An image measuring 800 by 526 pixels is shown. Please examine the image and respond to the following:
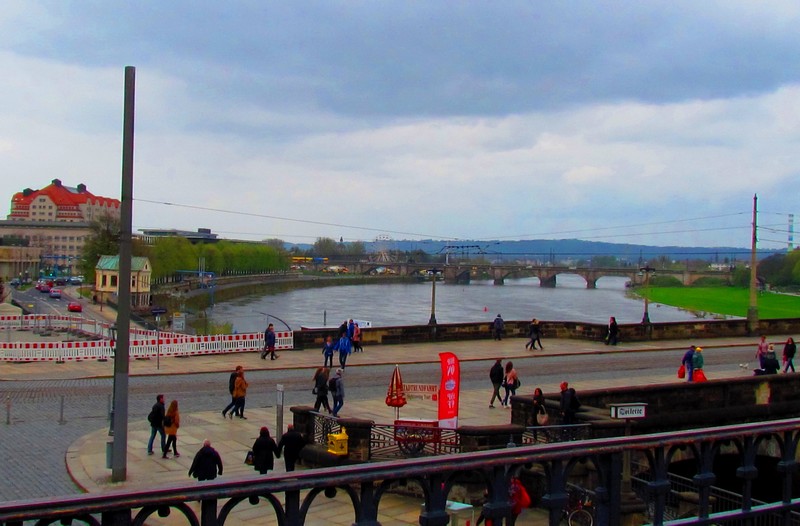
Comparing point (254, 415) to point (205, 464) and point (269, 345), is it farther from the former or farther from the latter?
point (269, 345)

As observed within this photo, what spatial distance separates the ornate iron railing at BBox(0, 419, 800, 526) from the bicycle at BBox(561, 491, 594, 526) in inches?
293

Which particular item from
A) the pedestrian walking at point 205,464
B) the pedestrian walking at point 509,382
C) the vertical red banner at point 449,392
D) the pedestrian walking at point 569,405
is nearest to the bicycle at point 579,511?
the vertical red banner at point 449,392

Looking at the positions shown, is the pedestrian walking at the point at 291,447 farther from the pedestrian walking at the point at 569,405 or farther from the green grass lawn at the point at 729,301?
the green grass lawn at the point at 729,301

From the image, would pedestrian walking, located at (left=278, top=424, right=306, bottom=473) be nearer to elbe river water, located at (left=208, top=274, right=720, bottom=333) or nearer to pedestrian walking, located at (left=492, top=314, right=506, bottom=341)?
pedestrian walking, located at (left=492, top=314, right=506, bottom=341)

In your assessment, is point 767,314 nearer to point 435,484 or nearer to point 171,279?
point 435,484

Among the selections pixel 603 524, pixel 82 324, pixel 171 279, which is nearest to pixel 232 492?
pixel 603 524

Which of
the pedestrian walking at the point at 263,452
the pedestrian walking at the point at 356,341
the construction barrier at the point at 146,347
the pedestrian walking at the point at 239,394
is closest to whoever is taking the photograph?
the pedestrian walking at the point at 263,452

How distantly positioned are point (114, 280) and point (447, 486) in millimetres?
91438

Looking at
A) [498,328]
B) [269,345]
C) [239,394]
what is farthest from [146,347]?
[498,328]

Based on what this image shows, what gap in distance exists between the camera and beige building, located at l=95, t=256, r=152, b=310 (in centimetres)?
8512

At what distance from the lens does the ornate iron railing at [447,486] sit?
2.94 meters

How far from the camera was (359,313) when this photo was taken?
87000 millimetres

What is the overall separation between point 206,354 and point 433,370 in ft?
29.7

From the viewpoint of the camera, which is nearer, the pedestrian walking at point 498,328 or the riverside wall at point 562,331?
the riverside wall at point 562,331
